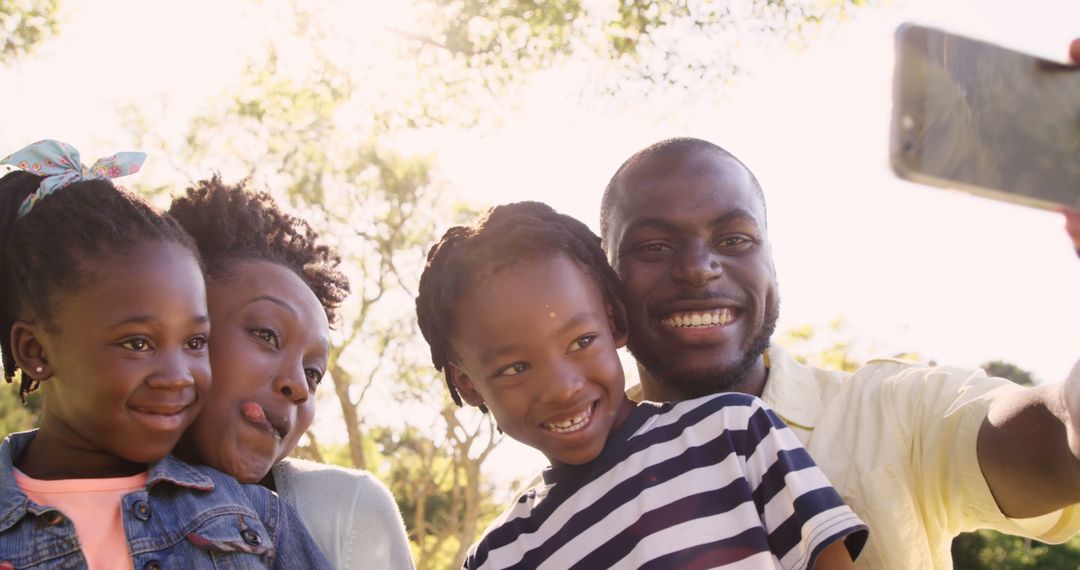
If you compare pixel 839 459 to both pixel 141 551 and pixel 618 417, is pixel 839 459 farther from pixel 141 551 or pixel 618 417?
pixel 141 551

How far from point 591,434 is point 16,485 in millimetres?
1442

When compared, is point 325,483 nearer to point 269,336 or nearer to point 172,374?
point 269,336

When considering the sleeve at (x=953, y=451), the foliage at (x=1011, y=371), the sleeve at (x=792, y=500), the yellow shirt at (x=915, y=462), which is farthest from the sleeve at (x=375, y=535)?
the foliage at (x=1011, y=371)

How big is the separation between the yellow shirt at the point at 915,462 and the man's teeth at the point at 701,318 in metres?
0.36

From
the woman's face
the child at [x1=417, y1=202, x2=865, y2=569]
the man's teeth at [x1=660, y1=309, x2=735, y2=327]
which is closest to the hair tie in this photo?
the woman's face

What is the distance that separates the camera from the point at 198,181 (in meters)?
2.93

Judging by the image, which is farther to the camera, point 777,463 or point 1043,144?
point 777,463

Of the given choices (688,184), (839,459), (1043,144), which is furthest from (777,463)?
(1043,144)

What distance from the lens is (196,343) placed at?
2.43 metres

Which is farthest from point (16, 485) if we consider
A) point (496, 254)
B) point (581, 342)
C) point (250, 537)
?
point (581, 342)

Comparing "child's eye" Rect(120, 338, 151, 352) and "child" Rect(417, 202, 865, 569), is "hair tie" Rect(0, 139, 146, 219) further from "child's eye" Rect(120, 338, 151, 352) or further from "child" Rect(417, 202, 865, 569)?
"child" Rect(417, 202, 865, 569)

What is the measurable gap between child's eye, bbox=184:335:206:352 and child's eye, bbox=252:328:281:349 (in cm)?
15

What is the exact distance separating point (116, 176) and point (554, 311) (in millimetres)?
1270

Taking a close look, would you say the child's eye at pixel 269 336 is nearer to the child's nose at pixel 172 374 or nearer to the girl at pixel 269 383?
the girl at pixel 269 383
